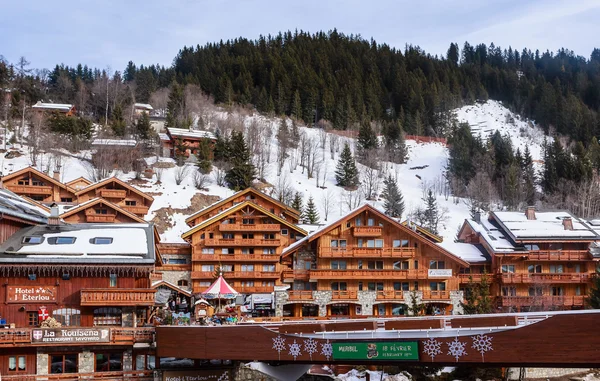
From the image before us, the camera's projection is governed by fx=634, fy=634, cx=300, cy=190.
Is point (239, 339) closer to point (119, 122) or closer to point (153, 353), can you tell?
point (153, 353)

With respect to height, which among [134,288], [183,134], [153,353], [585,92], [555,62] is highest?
[555,62]

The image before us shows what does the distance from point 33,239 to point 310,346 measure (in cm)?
1807

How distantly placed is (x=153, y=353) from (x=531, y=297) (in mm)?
32753

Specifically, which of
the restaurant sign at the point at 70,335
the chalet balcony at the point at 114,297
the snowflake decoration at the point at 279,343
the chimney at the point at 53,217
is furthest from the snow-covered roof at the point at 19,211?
the snowflake decoration at the point at 279,343

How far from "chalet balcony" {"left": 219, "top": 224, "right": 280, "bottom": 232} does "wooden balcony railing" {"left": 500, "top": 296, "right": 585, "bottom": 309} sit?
20.1 m

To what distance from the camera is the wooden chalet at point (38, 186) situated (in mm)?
66125

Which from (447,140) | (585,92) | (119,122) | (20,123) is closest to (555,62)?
(585,92)

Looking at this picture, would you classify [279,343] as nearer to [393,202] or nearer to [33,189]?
[33,189]

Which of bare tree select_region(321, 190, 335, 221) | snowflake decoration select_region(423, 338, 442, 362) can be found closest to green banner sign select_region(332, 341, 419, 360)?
snowflake decoration select_region(423, 338, 442, 362)

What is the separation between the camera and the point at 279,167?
94812mm

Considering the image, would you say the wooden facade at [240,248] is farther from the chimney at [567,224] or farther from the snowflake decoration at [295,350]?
the snowflake decoration at [295,350]

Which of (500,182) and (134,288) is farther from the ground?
(500,182)

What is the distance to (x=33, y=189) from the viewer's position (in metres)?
66.5

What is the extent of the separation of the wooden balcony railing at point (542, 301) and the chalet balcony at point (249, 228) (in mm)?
20100
